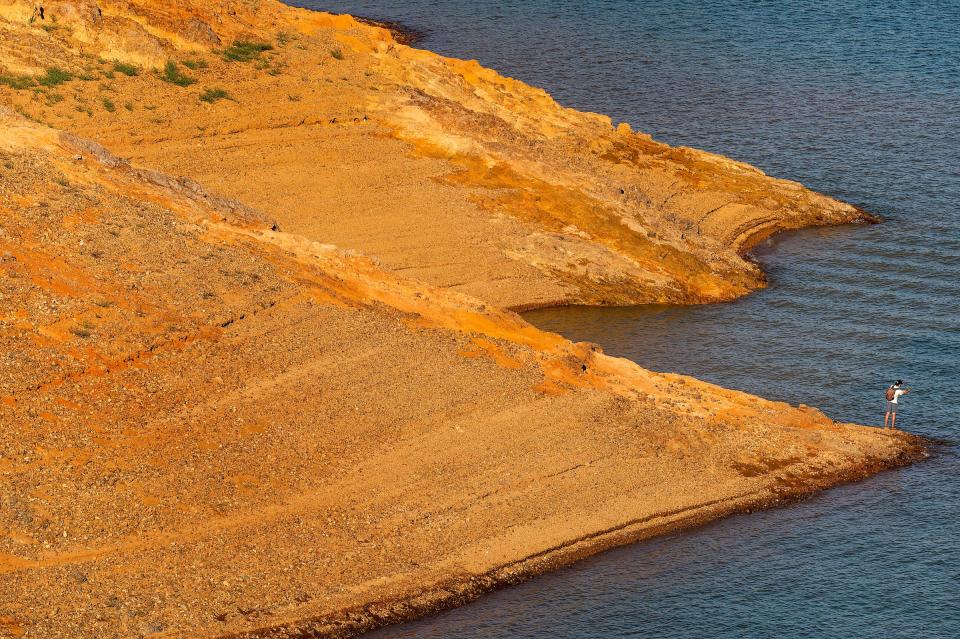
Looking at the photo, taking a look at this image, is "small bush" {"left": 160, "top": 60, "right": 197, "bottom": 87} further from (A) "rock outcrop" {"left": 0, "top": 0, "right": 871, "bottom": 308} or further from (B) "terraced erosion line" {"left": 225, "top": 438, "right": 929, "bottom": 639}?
(B) "terraced erosion line" {"left": 225, "top": 438, "right": 929, "bottom": 639}

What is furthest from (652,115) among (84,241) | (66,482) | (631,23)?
(66,482)

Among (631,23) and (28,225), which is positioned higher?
(631,23)

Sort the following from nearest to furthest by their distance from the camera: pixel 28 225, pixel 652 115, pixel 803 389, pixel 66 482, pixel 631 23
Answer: pixel 66 482
pixel 28 225
pixel 803 389
pixel 652 115
pixel 631 23

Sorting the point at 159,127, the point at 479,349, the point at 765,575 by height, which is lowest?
the point at 765,575

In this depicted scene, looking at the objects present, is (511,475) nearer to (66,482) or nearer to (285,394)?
(285,394)

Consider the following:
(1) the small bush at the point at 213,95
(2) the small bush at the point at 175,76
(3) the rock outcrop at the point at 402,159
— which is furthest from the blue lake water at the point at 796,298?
(2) the small bush at the point at 175,76

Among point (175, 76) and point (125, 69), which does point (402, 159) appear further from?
point (125, 69)
